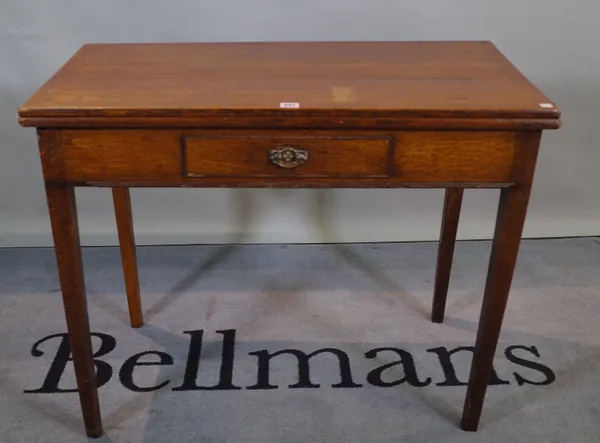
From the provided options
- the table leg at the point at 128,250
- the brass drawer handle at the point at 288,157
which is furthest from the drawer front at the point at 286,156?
the table leg at the point at 128,250

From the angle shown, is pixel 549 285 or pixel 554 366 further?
pixel 549 285

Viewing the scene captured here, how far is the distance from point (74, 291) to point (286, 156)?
1.51 feet

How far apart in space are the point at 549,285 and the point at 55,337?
1.29m

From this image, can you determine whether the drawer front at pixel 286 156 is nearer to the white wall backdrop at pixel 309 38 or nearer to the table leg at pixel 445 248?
the table leg at pixel 445 248

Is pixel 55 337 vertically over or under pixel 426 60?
under

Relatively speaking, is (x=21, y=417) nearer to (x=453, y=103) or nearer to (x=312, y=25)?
(x=453, y=103)

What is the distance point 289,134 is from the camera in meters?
1.09

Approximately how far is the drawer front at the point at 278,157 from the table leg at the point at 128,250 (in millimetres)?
415

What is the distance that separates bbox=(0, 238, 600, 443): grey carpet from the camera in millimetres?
1422

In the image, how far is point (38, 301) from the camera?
5.96 feet

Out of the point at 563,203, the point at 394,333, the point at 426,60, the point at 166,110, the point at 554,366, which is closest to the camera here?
the point at 166,110

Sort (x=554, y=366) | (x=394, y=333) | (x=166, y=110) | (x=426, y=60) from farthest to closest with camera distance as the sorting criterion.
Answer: (x=394, y=333) < (x=554, y=366) < (x=426, y=60) < (x=166, y=110)

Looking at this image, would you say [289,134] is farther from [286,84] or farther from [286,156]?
[286,84]

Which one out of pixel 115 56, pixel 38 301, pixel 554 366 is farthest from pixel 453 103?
pixel 38 301
